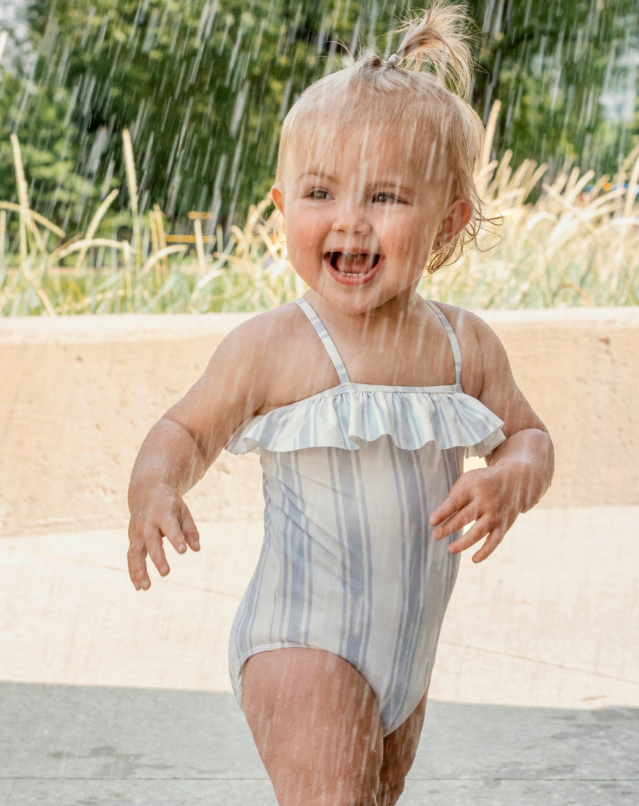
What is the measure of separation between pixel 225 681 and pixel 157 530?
1843 mm

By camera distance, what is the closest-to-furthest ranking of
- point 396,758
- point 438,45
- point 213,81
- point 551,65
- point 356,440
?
point 356,440
point 396,758
point 438,45
point 551,65
point 213,81

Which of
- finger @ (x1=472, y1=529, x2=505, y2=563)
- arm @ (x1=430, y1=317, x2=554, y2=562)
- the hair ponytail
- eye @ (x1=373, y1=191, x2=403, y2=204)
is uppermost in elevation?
the hair ponytail

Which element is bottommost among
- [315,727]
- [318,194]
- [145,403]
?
[145,403]

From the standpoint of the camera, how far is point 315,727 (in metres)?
1.96

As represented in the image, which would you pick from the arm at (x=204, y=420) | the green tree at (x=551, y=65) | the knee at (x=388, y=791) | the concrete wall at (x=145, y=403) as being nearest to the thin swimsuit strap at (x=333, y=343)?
the arm at (x=204, y=420)

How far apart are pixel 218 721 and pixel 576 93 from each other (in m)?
19.7

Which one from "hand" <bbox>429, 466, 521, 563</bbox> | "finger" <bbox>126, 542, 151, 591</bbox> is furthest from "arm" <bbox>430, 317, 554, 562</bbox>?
"finger" <bbox>126, 542, 151, 591</bbox>

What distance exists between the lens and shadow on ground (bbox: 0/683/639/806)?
2.94 m

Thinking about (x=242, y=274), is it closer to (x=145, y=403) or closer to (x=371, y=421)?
(x=145, y=403)

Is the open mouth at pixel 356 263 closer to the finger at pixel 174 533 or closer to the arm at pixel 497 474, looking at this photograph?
the arm at pixel 497 474

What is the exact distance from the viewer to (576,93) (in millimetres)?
21406

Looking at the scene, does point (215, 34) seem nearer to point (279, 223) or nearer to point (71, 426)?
point (71, 426)

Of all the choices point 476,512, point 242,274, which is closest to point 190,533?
point 476,512

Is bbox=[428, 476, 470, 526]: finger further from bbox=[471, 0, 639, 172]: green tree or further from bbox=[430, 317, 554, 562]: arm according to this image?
bbox=[471, 0, 639, 172]: green tree
